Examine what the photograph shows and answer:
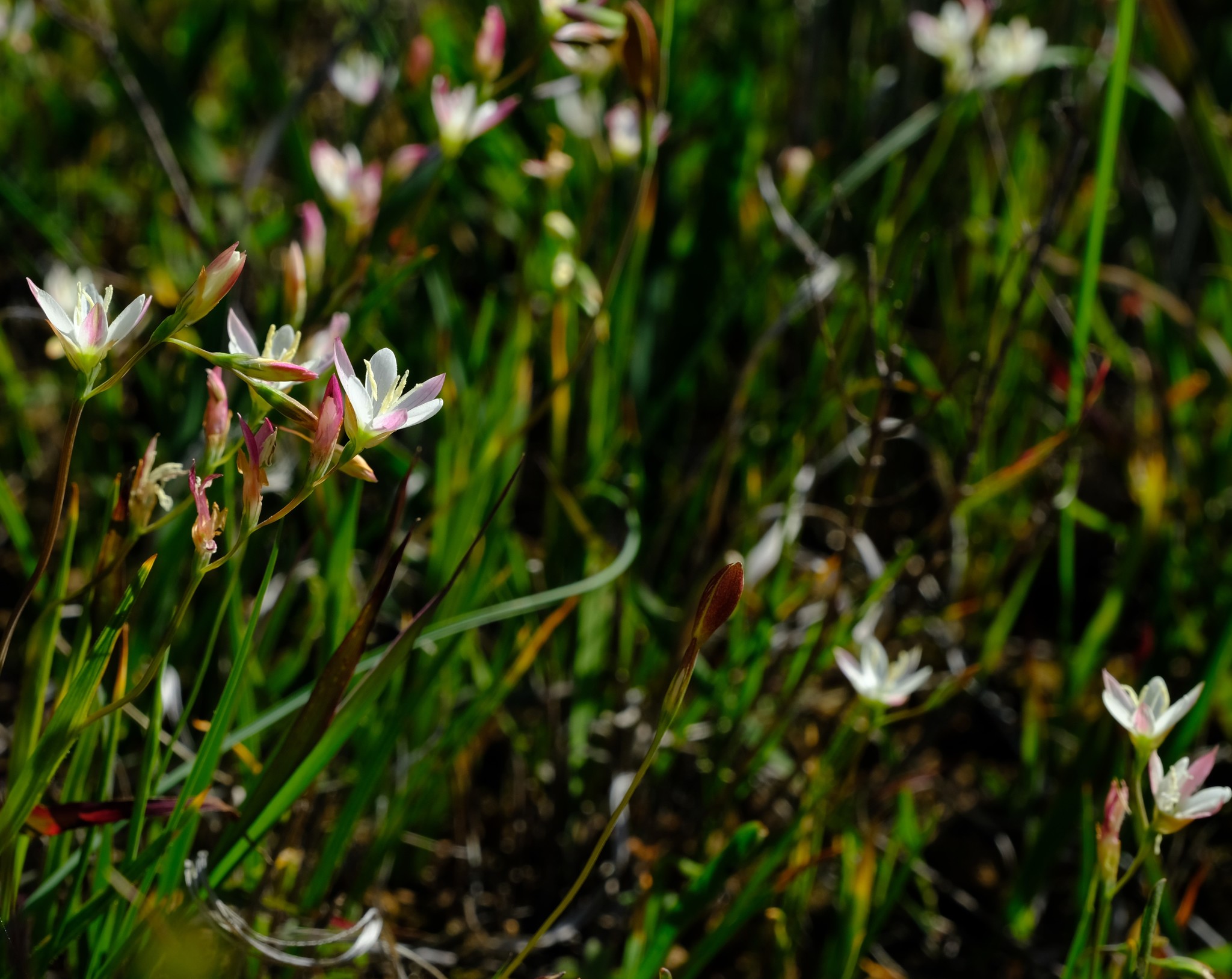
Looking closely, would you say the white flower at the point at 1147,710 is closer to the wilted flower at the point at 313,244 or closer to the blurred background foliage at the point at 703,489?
the blurred background foliage at the point at 703,489

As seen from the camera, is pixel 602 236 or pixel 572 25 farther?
pixel 602 236

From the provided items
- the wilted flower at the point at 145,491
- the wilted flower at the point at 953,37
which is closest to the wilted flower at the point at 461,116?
the wilted flower at the point at 145,491

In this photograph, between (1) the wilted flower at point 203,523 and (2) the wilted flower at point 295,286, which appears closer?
(1) the wilted flower at point 203,523

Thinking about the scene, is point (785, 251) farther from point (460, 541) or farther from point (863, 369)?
point (460, 541)

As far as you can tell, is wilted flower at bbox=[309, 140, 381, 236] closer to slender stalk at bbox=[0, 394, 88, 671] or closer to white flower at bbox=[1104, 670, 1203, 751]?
slender stalk at bbox=[0, 394, 88, 671]

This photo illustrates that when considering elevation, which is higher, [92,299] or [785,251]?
[92,299]

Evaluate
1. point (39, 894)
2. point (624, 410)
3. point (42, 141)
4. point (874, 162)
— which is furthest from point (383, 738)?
point (42, 141)

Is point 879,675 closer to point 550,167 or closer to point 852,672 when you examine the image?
point 852,672
